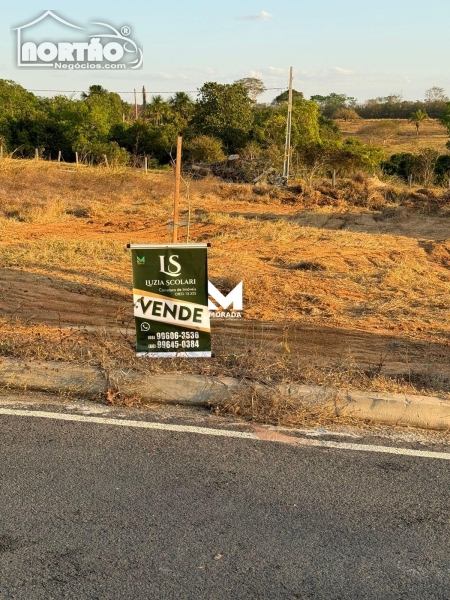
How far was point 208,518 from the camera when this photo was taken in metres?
3.87

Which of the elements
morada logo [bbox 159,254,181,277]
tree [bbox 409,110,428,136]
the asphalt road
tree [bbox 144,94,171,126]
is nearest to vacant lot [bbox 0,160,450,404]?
morada logo [bbox 159,254,181,277]

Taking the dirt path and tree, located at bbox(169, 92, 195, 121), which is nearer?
the dirt path

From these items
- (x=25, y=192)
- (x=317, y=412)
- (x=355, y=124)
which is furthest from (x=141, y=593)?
(x=355, y=124)

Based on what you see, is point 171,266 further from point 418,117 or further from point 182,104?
point 418,117

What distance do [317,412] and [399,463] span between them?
2.76 ft

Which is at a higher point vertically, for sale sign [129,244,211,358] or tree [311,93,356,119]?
tree [311,93,356,119]

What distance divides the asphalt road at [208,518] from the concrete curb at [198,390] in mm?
623

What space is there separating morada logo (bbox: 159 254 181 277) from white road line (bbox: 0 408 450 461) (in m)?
1.46

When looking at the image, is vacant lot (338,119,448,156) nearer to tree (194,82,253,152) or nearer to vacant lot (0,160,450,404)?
tree (194,82,253,152)

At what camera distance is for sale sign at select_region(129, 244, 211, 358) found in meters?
6.19

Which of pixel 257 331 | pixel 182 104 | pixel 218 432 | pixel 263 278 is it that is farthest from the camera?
pixel 182 104

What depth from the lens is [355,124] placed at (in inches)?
3324

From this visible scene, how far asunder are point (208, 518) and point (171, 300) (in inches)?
104

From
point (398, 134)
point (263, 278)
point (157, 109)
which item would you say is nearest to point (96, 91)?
point (157, 109)
